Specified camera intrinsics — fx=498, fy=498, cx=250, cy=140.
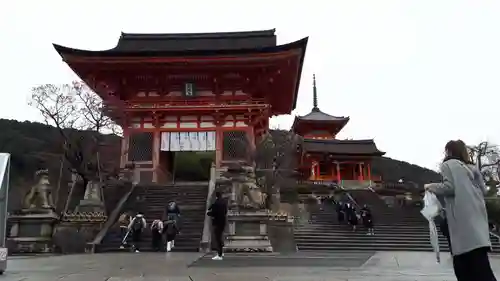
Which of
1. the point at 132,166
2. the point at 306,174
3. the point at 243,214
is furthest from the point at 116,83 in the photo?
the point at 306,174

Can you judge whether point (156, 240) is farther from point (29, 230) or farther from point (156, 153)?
point (156, 153)

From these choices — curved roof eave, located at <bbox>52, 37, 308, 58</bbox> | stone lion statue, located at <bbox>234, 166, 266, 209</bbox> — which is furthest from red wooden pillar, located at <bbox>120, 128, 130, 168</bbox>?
stone lion statue, located at <bbox>234, 166, 266, 209</bbox>

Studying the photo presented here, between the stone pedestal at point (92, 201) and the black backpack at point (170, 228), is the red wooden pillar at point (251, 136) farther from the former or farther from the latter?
the black backpack at point (170, 228)

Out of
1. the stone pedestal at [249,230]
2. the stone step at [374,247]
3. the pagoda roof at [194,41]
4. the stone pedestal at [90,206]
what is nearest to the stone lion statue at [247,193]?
the stone pedestal at [249,230]

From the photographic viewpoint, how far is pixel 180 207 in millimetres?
20531

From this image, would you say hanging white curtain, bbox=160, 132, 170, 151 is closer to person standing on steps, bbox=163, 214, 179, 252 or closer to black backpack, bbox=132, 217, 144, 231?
black backpack, bbox=132, 217, 144, 231

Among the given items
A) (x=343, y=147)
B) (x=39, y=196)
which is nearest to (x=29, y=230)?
(x=39, y=196)

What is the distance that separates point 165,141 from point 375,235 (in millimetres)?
13458

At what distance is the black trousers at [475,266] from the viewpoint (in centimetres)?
436

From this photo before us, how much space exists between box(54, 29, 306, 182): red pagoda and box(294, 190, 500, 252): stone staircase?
6770mm

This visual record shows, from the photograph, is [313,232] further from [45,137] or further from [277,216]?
[45,137]

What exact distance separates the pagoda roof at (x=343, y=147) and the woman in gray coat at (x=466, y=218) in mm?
40745

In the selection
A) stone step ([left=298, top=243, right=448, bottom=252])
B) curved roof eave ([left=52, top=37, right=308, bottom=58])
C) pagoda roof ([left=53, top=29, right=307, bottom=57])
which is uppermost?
pagoda roof ([left=53, top=29, right=307, bottom=57])

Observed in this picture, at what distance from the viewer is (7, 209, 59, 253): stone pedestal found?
16438 millimetres
